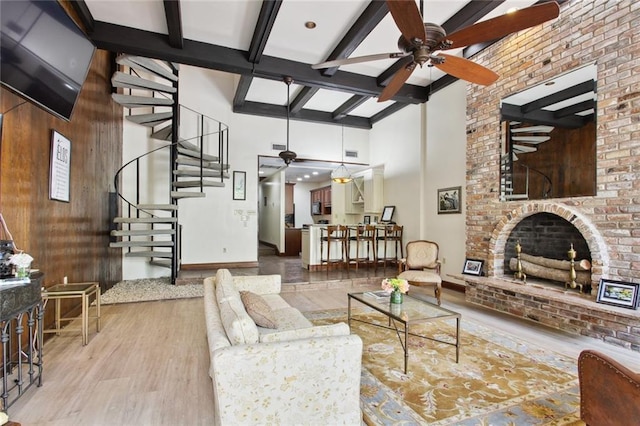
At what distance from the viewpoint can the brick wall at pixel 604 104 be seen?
10.0 feet

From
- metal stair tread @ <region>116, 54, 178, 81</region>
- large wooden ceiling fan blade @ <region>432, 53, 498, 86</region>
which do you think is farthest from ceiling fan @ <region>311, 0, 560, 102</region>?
metal stair tread @ <region>116, 54, 178, 81</region>

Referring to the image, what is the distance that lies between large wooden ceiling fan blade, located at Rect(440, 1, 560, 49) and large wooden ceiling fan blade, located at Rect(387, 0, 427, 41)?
0.27 metres

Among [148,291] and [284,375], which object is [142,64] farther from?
[284,375]

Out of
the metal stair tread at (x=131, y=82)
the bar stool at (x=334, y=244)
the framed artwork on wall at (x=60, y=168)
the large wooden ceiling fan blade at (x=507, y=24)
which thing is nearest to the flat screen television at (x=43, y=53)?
the framed artwork on wall at (x=60, y=168)

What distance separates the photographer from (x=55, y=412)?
2.02 meters

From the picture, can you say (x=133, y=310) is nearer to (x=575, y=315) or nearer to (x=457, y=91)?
(x=575, y=315)

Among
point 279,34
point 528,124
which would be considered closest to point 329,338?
point 279,34

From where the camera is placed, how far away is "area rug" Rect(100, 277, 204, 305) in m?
4.64

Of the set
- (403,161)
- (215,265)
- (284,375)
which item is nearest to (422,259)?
(403,161)

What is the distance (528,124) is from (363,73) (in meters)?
2.51

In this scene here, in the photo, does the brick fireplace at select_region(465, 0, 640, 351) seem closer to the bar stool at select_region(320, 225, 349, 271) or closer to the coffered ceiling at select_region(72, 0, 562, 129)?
the coffered ceiling at select_region(72, 0, 562, 129)

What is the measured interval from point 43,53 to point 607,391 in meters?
4.07

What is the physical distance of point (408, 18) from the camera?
7.11 feet

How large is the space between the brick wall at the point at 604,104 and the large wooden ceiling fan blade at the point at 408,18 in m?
2.35
